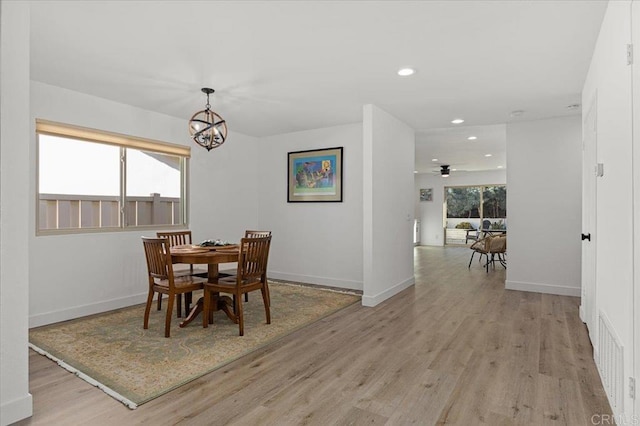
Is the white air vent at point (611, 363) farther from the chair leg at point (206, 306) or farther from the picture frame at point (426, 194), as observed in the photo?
the picture frame at point (426, 194)

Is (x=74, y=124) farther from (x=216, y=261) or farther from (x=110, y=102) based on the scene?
(x=216, y=261)

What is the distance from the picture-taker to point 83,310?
12.9 ft

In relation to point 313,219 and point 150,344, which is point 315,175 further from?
point 150,344

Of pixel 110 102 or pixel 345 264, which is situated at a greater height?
pixel 110 102

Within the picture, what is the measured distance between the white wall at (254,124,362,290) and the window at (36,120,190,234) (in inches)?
61.8

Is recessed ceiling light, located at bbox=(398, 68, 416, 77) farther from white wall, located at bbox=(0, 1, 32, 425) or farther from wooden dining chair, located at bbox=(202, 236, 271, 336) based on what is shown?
white wall, located at bbox=(0, 1, 32, 425)

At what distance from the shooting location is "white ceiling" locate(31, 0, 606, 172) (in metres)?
2.34

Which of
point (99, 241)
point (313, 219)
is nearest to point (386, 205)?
point (313, 219)

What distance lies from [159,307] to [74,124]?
2193 millimetres

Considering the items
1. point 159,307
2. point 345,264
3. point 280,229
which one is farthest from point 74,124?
point 345,264

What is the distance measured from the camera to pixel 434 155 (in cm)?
876

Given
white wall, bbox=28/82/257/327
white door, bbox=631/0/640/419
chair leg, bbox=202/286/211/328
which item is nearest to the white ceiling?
white wall, bbox=28/82/257/327

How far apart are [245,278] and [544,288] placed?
4.17 meters

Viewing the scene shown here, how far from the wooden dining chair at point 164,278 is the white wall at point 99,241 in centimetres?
107
